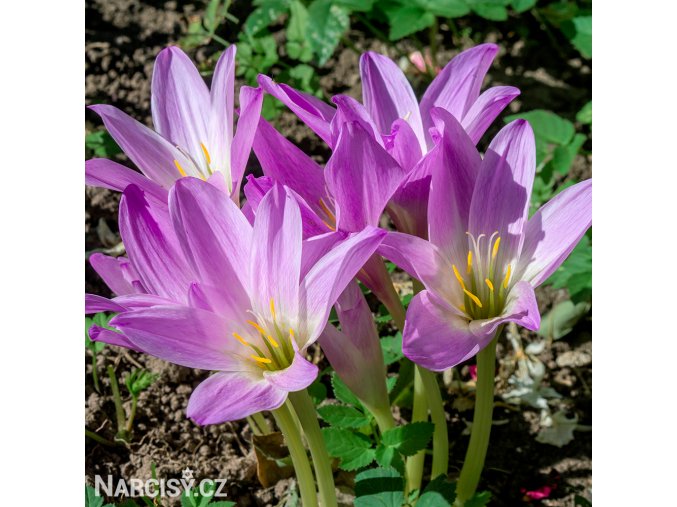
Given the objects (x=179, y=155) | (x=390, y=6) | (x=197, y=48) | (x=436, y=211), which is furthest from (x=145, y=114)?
(x=436, y=211)

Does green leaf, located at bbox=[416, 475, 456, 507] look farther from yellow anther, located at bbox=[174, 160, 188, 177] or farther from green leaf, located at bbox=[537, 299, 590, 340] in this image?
green leaf, located at bbox=[537, 299, 590, 340]

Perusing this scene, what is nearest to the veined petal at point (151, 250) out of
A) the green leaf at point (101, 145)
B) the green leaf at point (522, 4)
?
the green leaf at point (101, 145)

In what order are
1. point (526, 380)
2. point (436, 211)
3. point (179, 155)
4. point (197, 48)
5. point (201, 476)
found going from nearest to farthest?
1. point (436, 211)
2. point (179, 155)
3. point (201, 476)
4. point (526, 380)
5. point (197, 48)

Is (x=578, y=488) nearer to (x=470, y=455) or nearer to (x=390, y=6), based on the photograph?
(x=470, y=455)

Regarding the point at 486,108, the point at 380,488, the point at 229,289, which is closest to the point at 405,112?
the point at 486,108

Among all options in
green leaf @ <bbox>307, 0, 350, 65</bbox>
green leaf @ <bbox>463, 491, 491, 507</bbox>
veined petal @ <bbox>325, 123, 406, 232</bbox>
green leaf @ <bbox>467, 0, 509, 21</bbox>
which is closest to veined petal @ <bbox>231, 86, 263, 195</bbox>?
veined petal @ <bbox>325, 123, 406, 232</bbox>

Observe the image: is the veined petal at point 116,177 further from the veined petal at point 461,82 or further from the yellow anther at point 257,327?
the veined petal at point 461,82
